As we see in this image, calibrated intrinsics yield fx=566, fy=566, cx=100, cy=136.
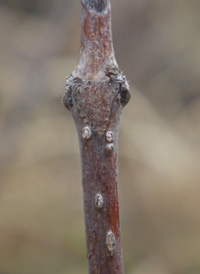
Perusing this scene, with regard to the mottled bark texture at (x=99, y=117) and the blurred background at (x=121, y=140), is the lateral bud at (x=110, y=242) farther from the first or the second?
the blurred background at (x=121, y=140)

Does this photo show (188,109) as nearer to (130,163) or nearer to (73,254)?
(130,163)

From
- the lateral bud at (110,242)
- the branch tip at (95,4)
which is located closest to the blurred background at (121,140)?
the lateral bud at (110,242)

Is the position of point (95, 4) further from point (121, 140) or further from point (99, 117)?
point (121, 140)

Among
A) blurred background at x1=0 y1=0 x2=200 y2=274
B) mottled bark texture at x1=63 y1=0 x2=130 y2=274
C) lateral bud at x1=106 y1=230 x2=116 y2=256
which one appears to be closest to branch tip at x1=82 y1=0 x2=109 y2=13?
mottled bark texture at x1=63 y1=0 x2=130 y2=274

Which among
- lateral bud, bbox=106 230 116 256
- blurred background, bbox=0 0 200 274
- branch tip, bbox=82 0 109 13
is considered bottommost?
lateral bud, bbox=106 230 116 256

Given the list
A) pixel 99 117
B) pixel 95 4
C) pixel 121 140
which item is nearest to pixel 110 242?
pixel 99 117

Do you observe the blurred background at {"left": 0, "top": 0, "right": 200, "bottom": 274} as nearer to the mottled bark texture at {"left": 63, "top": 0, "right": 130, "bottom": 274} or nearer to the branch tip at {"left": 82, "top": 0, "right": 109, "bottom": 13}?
the mottled bark texture at {"left": 63, "top": 0, "right": 130, "bottom": 274}
